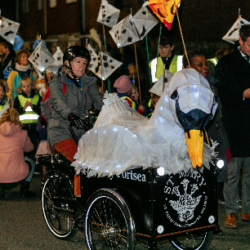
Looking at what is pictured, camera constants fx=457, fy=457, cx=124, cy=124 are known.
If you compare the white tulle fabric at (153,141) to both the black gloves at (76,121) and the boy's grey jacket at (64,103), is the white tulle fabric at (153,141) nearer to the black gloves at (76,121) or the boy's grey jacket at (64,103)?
the black gloves at (76,121)

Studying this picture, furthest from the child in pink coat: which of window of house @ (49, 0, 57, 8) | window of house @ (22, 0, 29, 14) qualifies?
window of house @ (22, 0, 29, 14)

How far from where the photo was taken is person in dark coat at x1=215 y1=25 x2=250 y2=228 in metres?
5.94

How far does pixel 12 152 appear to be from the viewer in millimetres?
8164

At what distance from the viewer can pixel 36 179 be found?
10125mm

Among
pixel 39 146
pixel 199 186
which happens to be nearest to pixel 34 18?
pixel 39 146

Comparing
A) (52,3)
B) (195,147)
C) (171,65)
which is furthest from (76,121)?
(52,3)

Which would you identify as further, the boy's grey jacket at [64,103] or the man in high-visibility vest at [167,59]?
the man in high-visibility vest at [167,59]

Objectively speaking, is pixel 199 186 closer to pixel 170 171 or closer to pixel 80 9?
pixel 170 171

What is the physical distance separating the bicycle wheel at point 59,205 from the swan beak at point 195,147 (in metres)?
2.06

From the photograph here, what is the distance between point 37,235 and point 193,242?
205cm

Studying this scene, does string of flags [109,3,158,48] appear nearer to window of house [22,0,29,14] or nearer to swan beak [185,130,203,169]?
swan beak [185,130,203,169]

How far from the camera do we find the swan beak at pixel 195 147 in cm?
359

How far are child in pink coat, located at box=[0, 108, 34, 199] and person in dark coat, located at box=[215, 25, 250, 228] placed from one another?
3.83m

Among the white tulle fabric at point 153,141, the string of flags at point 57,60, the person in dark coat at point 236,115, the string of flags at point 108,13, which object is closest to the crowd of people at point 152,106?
Result: the person in dark coat at point 236,115
